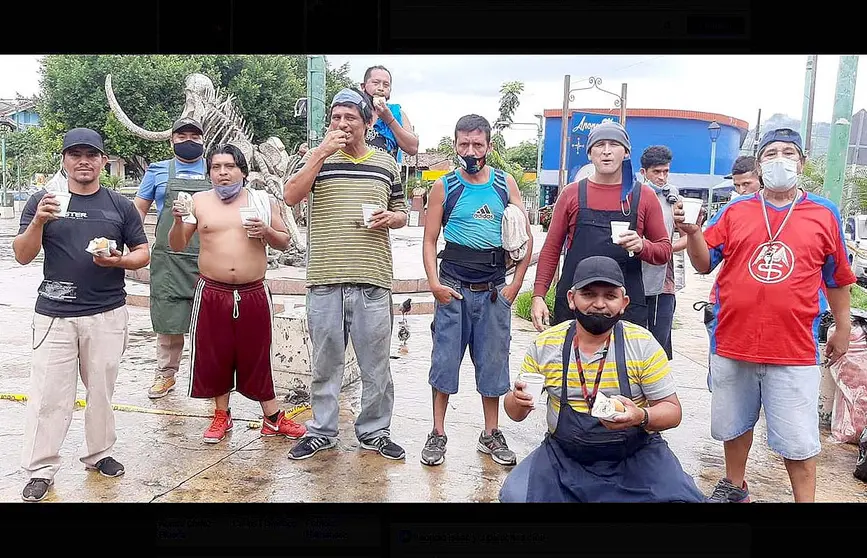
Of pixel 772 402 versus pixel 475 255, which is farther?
pixel 475 255

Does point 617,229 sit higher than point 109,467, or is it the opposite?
point 617,229

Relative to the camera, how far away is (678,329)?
7512mm

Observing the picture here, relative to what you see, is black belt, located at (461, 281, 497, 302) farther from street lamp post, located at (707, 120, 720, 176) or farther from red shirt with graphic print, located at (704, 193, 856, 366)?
street lamp post, located at (707, 120, 720, 176)

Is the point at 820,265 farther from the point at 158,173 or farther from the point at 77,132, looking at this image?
the point at 158,173

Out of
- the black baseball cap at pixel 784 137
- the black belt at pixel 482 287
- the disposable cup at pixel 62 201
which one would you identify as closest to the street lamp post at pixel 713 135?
the black baseball cap at pixel 784 137

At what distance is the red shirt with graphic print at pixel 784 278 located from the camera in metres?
2.98

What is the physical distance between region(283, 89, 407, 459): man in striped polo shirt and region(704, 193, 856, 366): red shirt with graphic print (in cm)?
170

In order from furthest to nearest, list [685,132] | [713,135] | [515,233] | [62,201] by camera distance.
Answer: [713,135] → [685,132] → [515,233] → [62,201]

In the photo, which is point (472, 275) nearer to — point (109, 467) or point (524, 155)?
point (109, 467)

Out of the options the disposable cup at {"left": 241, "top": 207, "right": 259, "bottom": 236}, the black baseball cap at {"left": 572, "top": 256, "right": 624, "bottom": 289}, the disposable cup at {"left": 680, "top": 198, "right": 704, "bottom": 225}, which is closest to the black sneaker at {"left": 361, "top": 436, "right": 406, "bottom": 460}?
the disposable cup at {"left": 241, "top": 207, "right": 259, "bottom": 236}

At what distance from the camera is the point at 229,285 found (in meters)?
3.71

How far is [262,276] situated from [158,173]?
1.17 meters

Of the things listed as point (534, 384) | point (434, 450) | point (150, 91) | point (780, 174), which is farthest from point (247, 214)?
point (150, 91)

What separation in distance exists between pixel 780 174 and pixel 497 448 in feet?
6.34
